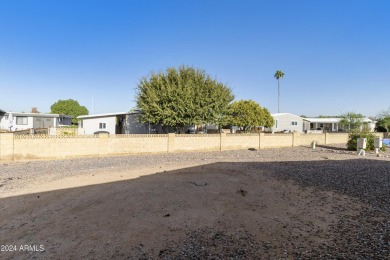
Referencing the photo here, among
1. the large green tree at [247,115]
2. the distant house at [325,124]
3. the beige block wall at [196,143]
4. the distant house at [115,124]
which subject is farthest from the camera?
the distant house at [325,124]

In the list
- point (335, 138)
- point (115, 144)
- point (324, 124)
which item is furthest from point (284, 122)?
point (115, 144)

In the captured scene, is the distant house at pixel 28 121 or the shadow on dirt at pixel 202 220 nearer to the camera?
the shadow on dirt at pixel 202 220

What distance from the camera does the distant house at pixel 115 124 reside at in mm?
28438

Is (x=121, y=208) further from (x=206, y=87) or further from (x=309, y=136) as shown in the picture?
(x=309, y=136)

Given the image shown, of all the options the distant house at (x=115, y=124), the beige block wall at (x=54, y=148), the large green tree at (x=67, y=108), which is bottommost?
the beige block wall at (x=54, y=148)

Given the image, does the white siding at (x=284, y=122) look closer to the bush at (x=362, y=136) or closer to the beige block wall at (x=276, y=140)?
the beige block wall at (x=276, y=140)

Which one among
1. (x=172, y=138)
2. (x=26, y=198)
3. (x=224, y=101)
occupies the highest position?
(x=224, y=101)

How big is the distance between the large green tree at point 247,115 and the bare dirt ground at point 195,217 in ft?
79.3

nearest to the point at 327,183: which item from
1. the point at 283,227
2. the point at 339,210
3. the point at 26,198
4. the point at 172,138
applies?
the point at 339,210

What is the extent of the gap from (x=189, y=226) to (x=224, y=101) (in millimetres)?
19994

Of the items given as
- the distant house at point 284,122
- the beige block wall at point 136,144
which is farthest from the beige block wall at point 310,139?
the distant house at point 284,122

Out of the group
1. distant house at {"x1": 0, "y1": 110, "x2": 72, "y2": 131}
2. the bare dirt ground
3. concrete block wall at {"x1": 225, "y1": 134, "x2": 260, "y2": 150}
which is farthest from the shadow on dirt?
distant house at {"x1": 0, "y1": 110, "x2": 72, "y2": 131}

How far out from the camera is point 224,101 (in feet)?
80.4

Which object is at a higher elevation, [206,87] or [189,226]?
[206,87]
